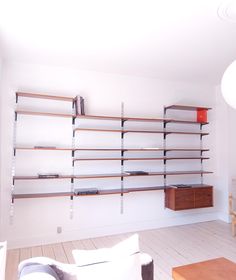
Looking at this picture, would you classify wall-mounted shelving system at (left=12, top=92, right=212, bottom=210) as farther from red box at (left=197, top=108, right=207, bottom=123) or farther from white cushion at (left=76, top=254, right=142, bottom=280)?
white cushion at (left=76, top=254, right=142, bottom=280)

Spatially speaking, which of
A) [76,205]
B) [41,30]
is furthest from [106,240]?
[41,30]

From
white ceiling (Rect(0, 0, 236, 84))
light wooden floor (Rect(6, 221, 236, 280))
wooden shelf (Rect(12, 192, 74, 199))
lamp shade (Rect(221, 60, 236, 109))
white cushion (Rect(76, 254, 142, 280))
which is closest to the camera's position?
white cushion (Rect(76, 254, 142, 280))

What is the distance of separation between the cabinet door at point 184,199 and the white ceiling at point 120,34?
6.33ft

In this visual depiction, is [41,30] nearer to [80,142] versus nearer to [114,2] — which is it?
[114,2]

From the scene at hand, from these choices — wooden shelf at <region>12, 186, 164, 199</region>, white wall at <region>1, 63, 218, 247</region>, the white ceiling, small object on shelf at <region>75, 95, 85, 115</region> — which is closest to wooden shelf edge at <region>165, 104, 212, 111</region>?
white wall at <region>1, 63, 218, 247</region>

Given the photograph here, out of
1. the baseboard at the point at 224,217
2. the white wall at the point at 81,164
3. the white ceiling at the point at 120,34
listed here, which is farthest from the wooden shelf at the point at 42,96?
the baseboard at the point at 224,217

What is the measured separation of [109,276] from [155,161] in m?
2.98

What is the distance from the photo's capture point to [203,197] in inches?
153

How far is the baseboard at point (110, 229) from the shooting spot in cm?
319

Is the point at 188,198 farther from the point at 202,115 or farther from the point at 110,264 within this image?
the point at 110,264

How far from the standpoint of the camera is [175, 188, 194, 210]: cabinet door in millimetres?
3713

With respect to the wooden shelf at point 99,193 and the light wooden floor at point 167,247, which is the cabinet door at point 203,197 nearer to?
the light wooden floor at point 167,247

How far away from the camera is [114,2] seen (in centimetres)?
192

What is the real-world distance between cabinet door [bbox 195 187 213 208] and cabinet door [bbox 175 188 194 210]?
102 mm
